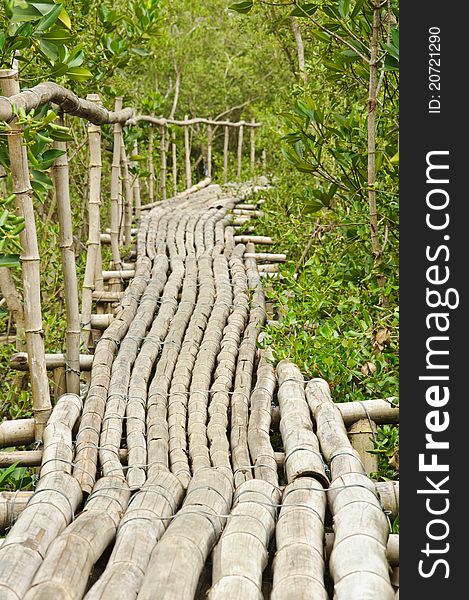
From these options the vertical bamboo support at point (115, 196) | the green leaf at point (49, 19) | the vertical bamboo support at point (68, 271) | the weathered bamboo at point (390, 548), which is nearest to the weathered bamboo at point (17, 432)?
the vertical bamboo support at point (68, 271)

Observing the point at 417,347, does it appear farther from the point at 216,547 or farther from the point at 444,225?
the point at 216,547

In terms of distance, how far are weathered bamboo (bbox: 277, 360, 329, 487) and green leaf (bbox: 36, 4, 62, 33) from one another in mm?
1501

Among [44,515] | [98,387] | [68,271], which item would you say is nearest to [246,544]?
[44,515]

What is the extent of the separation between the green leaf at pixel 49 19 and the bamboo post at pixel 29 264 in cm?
17

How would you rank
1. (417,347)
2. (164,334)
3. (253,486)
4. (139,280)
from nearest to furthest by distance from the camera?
(417,347) < (253,486) < (164,334) < (139,280)

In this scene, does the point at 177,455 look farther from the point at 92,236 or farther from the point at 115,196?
the point at 115,196

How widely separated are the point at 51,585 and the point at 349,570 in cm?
64

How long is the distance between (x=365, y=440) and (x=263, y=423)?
361 mm

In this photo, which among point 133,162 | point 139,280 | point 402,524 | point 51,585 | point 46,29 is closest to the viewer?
point 51,585

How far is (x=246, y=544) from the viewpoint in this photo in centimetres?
187

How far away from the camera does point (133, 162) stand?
6.34 meters

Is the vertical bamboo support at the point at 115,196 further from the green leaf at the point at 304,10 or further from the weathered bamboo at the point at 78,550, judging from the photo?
the weathered bamboo at the point at 78,550

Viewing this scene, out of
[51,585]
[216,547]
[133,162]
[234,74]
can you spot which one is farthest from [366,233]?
[234,74]

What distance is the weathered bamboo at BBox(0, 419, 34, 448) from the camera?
2.75m
